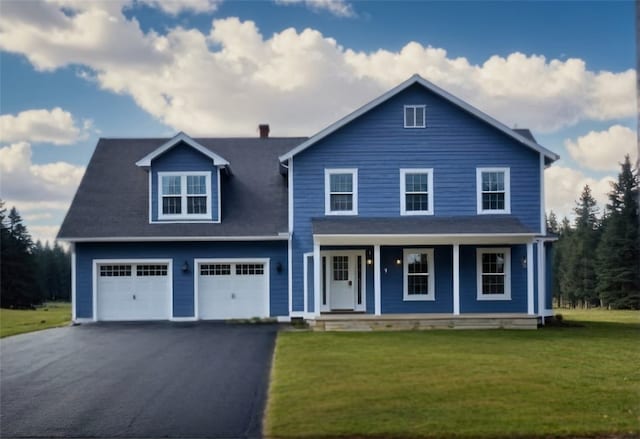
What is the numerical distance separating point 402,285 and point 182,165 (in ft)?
29.1

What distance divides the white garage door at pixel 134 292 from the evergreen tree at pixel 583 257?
29.0 meters

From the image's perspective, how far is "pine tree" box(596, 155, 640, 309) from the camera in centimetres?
3191

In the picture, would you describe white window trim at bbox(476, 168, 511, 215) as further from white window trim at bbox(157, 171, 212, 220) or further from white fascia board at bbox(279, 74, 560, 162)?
white window trim at bbox(157, 171, 212, 220)

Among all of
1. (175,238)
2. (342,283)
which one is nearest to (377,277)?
(342,283)

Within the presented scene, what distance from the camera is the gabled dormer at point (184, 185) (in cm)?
2094

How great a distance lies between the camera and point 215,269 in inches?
821

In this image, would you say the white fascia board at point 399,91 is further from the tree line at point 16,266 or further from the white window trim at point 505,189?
the tree line at point 16,266

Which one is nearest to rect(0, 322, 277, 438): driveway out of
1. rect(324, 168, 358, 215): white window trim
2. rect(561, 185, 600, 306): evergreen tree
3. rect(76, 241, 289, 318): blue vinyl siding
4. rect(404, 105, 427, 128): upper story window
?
rect(76, 241, 289, 318): blue vinyl siding

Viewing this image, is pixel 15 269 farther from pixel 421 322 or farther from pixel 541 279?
pixel 541 279

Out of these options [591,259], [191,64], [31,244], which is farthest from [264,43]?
[31,244]

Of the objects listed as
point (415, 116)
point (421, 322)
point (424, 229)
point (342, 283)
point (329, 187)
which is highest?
point (415, 116)

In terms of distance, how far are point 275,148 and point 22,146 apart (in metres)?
9.72

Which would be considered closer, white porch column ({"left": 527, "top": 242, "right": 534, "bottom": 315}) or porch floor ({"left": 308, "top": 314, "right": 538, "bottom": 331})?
porch floor ({"left": 308, "top": 314, "right": 538, "bottom": 331})

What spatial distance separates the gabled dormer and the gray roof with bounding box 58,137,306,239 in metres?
0.44
